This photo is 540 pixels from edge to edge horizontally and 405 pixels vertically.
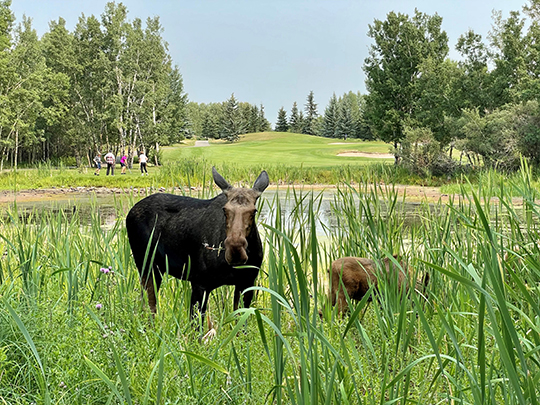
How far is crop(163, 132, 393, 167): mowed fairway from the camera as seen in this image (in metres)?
38.7

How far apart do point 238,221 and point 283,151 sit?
50.3m

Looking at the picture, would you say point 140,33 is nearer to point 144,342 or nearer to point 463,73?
point 463,73

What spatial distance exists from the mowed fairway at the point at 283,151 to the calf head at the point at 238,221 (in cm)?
3111

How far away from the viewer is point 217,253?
9.42ft

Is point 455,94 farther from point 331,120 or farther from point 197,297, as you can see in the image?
point 331,120

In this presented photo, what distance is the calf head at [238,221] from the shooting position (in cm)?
247

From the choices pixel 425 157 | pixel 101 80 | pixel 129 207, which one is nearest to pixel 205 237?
pixel 129 207

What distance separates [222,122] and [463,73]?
67.8 m

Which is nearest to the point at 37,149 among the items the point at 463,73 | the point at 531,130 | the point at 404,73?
the point at 404,73

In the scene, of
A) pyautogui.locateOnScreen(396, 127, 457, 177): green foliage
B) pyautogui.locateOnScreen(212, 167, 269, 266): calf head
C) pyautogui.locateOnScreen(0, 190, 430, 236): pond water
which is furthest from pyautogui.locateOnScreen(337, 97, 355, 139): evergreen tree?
pyautogui.locateOnScreen(212, 167, 269, 266): calf head

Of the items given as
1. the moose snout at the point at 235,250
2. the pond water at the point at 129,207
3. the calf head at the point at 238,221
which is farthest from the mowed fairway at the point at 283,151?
the moose snout at the point at 235,250

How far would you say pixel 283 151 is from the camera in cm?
5244

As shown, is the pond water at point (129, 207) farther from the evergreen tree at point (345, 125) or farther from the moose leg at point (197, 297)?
the evergreen tree at point (345, 125)

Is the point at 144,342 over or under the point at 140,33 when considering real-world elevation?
under
